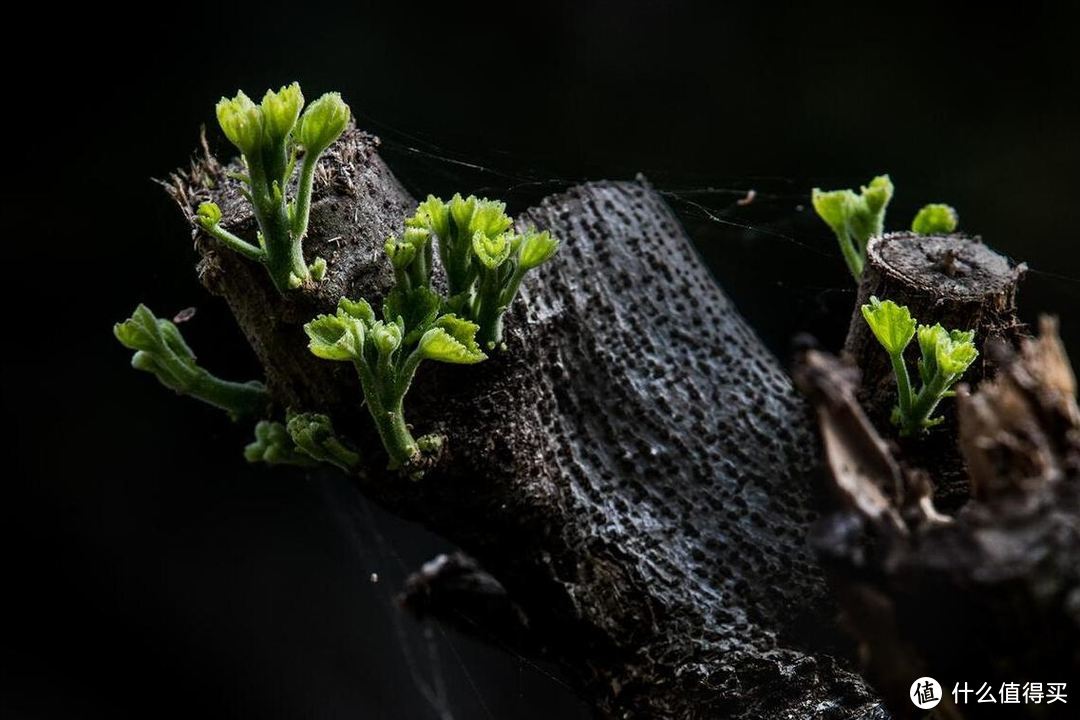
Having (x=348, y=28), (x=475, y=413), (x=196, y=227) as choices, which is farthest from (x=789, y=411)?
(x=348, y=28)

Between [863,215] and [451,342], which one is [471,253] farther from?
[863,215]

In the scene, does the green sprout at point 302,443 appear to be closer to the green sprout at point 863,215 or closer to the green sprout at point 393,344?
the green sprout at point 393,344

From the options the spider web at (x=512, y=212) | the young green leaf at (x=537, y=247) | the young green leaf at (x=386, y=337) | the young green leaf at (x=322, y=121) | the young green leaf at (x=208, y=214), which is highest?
the young green leaf at (x=322, y=121)

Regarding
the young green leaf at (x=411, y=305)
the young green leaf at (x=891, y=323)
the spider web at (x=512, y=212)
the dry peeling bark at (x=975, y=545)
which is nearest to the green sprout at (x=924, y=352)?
the young green leaf at (x=891, y=323)

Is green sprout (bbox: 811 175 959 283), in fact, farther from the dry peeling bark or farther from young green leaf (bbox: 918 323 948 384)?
the dry peeling bark

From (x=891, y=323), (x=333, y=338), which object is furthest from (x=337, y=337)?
(x=891, y=323)

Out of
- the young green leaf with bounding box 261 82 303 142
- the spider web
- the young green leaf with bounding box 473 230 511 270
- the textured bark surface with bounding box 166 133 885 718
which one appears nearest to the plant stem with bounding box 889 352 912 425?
the textured bark surface with bounding box 166 133 885 718

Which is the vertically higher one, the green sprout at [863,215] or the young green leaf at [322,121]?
the young green leaf at [322,121]
